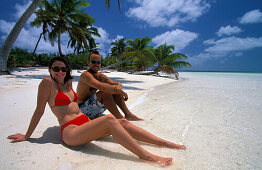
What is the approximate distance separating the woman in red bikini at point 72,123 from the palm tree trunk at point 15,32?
1044 centimetres

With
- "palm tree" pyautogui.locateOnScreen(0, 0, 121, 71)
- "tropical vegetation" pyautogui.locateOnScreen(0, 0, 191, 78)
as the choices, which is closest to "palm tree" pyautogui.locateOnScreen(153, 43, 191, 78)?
"tropical vegetation" pyautogui.locateOnScreen(0, 0, 191, 78)

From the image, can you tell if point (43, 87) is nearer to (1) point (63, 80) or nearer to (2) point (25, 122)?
(1) point (63, 80)

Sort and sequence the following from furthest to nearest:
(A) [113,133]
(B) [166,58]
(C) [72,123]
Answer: (B) [166,58] → (C) [72,123] → (A) [113,133]

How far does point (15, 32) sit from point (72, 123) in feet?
36.7

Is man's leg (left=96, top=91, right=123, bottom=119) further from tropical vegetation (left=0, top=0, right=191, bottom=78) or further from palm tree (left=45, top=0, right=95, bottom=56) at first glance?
palm tree (left=45, top=0, right=95, bottom=56)

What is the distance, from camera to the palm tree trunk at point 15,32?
9016 mm

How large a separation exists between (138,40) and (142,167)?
23148 mm

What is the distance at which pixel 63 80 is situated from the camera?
5.70ft

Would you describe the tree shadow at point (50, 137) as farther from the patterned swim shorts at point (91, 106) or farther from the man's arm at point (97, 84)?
the man's arm at point (97, 84)

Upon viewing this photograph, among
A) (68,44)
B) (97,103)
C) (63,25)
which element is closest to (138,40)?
(63,25)

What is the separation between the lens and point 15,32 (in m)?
9.14

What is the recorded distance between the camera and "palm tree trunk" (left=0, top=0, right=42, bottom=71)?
9.02m

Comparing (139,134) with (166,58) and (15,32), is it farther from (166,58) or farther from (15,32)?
(166,58)

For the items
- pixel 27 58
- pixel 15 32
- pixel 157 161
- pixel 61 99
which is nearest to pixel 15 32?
pixel 15 32
